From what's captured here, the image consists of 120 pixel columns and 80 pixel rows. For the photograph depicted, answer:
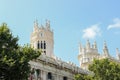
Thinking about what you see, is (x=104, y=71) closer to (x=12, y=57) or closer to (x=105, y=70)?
(x=105, y=70)

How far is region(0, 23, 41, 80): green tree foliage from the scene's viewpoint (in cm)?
3217

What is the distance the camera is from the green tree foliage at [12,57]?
32.2 metres

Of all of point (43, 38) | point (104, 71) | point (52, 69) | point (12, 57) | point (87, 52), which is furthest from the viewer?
point (43, 38)

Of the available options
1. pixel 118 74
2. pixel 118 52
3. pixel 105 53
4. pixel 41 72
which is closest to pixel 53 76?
pixel 41 72

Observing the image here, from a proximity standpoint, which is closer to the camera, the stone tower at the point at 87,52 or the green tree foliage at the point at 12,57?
the green tree foliage at the point at 12,57

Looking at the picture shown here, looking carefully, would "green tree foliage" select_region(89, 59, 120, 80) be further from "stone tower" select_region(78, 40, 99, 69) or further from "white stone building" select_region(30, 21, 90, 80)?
"stone tower" select_region(78, 40, 99, 69)

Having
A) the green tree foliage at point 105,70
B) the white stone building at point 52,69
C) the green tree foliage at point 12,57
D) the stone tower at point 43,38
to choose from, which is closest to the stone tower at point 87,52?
the stone tower at point 43,38

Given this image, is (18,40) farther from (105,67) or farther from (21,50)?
(105,67)

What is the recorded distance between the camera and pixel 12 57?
33000 millimetres

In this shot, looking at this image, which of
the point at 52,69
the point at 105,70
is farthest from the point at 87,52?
the point at 105,70

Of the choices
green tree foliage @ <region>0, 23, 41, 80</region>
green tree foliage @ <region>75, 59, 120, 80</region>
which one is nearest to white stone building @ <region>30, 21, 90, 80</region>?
green tree foliage @ <region>75, 59, 120, 80</region>

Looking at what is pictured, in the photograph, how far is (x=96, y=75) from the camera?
47.5 metres

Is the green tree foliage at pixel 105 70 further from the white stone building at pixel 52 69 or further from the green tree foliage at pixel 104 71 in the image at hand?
the white stone building at pixel 52 69

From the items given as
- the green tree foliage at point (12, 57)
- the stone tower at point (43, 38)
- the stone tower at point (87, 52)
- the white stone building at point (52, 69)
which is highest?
the stone tower at point (43, 38)
